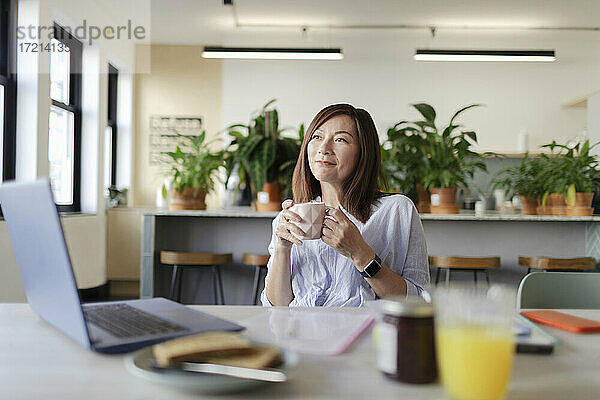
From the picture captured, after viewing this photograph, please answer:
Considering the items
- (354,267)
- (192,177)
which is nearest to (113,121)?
(192,177)

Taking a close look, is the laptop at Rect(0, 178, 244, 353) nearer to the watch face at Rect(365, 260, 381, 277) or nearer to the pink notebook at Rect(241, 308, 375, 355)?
the pink notebook at Rect(241, 308, 375, 355)

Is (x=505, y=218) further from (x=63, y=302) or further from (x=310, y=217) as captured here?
(x=63, y=302)

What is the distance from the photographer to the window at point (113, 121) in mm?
6367

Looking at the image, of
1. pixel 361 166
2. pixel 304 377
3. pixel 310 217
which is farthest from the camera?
pixel 361 166

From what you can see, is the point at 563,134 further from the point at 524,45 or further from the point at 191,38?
the point at 191,38

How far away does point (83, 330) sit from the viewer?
2.54 ft

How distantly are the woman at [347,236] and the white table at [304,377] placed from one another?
490 millimetres

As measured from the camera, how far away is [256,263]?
137 inches

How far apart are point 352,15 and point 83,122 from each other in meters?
2.85

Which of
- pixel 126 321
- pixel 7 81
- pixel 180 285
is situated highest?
pixel 7 81

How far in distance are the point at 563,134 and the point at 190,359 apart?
22.0ft

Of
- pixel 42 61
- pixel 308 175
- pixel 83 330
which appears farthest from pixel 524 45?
pixel 83 330

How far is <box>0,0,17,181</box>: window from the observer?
13.0 feet

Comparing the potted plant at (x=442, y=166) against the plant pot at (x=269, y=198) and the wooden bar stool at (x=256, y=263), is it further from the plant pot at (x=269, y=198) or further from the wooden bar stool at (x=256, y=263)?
the wooden bar stool at (x=256, y=263)
